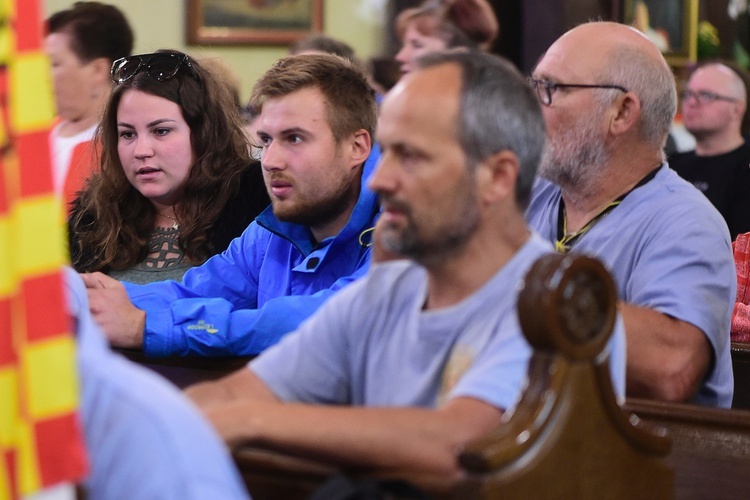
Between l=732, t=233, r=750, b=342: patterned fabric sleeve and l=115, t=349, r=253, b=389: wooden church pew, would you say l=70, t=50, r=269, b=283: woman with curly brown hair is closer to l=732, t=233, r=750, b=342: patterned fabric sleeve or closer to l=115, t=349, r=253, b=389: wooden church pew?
l=115, t=349, r=253, b=389: wooden church pew

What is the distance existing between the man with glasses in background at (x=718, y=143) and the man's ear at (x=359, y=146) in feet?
9.49

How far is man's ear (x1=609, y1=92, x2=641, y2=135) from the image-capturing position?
311cm

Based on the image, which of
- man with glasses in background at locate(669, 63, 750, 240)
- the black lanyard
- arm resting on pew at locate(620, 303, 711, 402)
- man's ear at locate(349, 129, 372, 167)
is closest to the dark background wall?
man with glasses in background at locate(669, 63, 750, 240)

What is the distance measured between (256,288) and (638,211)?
101 cm

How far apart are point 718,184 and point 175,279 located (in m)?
3.36

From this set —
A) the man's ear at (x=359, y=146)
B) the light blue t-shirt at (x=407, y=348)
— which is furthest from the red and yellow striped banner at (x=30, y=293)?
the man's ear at (x=359, y=146)

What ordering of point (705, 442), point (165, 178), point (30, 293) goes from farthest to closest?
point (165, 178) → point (705, 442) → point (30, 293)

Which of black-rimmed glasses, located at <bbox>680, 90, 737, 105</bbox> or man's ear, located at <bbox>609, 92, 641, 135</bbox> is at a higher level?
man's ear, located at <bbox>609, 92, 641, 135</bbox>

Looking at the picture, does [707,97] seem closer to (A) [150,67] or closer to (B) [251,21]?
(B) [251,21]

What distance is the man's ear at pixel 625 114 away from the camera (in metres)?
3.11

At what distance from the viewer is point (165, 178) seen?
131 inches

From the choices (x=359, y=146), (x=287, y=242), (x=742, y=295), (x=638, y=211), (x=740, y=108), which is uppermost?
(x=359, y=146)

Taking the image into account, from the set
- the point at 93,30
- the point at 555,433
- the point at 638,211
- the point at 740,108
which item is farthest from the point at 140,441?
the point at 740,108

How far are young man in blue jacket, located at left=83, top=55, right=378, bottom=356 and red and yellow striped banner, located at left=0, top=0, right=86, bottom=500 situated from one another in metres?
1.58
